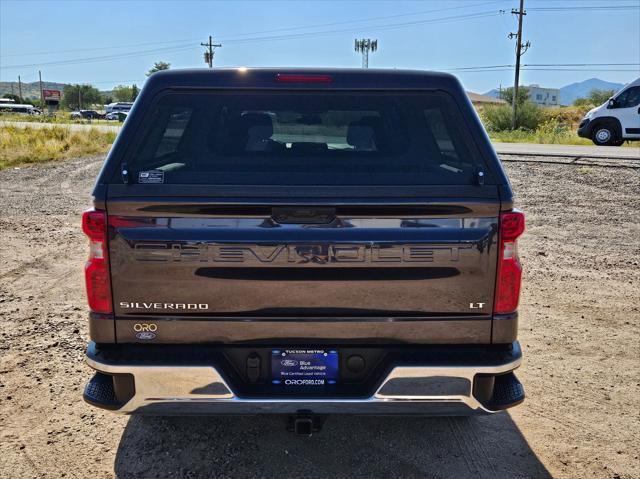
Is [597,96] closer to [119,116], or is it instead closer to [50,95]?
[50,95]

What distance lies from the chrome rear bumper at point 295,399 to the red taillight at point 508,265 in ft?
0.82

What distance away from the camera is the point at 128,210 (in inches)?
A: 101

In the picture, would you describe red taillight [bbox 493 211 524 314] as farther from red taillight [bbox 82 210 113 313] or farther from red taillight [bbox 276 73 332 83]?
red taillight [bbox 82 210 113 313]

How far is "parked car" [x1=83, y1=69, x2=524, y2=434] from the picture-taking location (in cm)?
255

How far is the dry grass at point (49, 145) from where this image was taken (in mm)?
19406

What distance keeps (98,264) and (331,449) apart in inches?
62.6

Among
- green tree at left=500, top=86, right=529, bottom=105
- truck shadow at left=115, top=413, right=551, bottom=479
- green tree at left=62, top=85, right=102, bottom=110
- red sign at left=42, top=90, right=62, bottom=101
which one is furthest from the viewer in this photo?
green tree at left=62, top=85, right=102, bottom=110

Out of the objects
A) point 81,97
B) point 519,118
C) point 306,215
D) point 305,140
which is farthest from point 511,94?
point 81,97

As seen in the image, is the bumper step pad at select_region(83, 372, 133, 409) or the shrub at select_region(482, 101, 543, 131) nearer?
the bumper step pad at select_region(83, 372, 133, 409)

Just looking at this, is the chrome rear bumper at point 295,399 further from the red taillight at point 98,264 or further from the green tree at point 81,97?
the green tree at point 81,97

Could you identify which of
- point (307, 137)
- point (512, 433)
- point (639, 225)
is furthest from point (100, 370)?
point (639, 225)

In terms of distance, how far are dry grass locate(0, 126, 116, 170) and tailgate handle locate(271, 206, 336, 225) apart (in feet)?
57.7

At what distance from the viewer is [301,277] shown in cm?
258

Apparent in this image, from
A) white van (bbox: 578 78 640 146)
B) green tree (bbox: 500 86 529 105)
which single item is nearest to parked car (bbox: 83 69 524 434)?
white van (bbox: 578 78 640 146)
